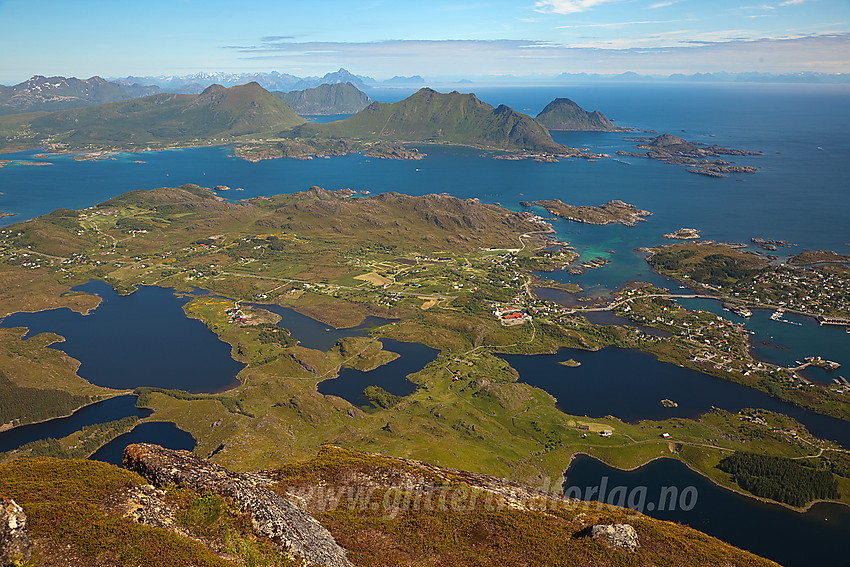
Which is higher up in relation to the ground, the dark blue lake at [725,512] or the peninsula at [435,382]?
the peninsula at [435,382]

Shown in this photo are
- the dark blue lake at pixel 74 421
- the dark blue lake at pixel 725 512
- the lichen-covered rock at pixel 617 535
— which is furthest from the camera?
the dark blue lake at pixel 74 421

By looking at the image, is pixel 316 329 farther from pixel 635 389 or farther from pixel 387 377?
pixel 635 389

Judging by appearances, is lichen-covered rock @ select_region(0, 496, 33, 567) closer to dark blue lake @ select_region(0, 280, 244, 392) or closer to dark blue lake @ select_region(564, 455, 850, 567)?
dark blue lake @ select_region(564, 455, 850, 567)

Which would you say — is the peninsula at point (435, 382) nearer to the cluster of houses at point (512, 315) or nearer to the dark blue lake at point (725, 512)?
the cluster of houses at point (512, 315)

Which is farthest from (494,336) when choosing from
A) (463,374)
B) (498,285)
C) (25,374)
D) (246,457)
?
(25,374)

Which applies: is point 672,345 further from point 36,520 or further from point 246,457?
point 36,520

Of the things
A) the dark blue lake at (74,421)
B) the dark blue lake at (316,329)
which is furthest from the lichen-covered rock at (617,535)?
the dark blue lake at (316,329)
